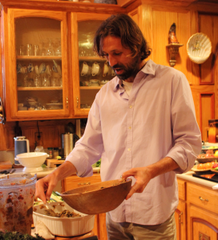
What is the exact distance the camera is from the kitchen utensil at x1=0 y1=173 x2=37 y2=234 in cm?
88

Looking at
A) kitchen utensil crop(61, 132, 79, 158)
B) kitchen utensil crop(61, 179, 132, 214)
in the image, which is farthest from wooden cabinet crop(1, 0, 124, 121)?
kitchen utensil crop(61, 179, 132, 214)

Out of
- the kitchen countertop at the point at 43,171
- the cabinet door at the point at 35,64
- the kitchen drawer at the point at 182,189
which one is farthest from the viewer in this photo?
the cabinet door at the point at 35,64

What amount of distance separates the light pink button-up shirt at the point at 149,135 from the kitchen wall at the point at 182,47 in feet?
5.17

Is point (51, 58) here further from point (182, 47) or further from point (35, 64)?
point (182, 47)

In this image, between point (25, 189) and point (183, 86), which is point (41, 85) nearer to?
point (183, 86)

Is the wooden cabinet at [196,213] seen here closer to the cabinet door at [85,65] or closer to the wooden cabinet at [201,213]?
the wooden cabinet at [201,213]

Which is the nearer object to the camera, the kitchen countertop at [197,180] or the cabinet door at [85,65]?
the kitchen countertop at [197,180]

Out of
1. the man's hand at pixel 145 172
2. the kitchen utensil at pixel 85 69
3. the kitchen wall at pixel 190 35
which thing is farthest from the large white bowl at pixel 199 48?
the man's hand at pixel 145 172

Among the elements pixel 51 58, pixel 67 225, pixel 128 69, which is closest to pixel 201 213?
pixel 128 69

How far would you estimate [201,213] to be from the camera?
2.07m

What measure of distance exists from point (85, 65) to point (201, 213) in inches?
67.6

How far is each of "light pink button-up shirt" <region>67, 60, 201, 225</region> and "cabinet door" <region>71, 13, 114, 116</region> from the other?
155 cm

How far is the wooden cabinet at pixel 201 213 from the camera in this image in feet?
6.43

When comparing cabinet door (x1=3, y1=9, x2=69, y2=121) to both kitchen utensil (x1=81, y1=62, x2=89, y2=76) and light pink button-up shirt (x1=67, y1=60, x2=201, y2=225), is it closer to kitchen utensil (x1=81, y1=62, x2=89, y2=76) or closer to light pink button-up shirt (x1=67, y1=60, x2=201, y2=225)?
kitchen utensil (x1=81, y1=62, x2=89, y2=76)
